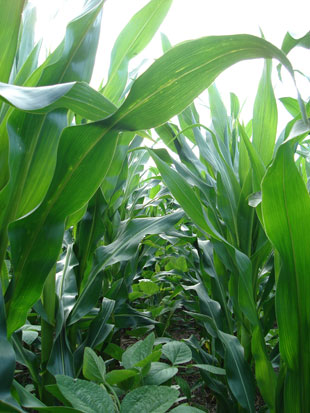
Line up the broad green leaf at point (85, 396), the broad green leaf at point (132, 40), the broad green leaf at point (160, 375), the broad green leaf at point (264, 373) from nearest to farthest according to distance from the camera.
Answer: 1. the broad green leaf at point (85, 396)
2. the broad green leaf at point (160, 375)
3. the broad green leaf at point (264, 373)
4. the broad green leaf at point (132, 40)

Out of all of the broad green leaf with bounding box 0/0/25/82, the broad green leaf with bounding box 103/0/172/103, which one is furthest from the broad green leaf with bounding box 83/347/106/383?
the broad green leaf with bounding box 103/0/172/103

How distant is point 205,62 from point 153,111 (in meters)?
0.07

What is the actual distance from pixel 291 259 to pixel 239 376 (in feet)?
0.79

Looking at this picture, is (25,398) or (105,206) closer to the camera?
(25,398)

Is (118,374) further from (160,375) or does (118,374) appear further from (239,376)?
(239,376)

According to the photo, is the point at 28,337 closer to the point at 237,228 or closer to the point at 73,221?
the point at 73,221

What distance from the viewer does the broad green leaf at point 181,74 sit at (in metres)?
0.33

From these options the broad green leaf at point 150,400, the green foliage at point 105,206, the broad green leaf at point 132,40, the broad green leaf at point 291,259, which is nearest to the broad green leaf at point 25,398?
the green foliage at point 105,206

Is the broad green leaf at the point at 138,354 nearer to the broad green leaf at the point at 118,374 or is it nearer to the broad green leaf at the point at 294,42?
the broad green leaf at the point at 118,374

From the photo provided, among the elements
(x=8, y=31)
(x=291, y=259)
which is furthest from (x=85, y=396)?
(x=8, y=31)

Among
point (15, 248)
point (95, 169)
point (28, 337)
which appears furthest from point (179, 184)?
point (28, 337)

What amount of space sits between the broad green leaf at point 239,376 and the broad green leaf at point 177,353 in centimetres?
13

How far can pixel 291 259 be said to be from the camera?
0.42 meters

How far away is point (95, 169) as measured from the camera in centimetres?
43
